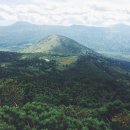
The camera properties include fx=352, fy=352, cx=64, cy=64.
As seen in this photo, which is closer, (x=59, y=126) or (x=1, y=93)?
(x=59, y=126)

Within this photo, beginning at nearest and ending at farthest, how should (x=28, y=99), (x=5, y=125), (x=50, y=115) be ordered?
(x=5, y=125) < (x=50, y=115) < (x=28, y=99)

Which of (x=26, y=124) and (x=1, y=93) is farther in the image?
(x=1, y=93)

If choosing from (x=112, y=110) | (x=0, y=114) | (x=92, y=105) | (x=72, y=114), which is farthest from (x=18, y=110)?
(x=92, y=105)

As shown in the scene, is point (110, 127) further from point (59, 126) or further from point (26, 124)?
point (26, 124)

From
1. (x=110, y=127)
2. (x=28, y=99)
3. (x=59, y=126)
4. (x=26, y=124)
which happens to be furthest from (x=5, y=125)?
(x=28, y=99)

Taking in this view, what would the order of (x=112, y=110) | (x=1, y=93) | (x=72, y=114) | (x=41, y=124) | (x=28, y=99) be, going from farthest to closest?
(x=28, y=99) < (x=1, y=93) < (x=112, y=110) < (x=72, y=114) < (x=41, y=124)

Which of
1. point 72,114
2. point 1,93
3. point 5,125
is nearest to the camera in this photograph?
point 5,125

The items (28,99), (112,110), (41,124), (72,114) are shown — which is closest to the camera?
(41,124)

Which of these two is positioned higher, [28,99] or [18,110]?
[18,110]

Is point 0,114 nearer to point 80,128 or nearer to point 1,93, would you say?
point 80,128
